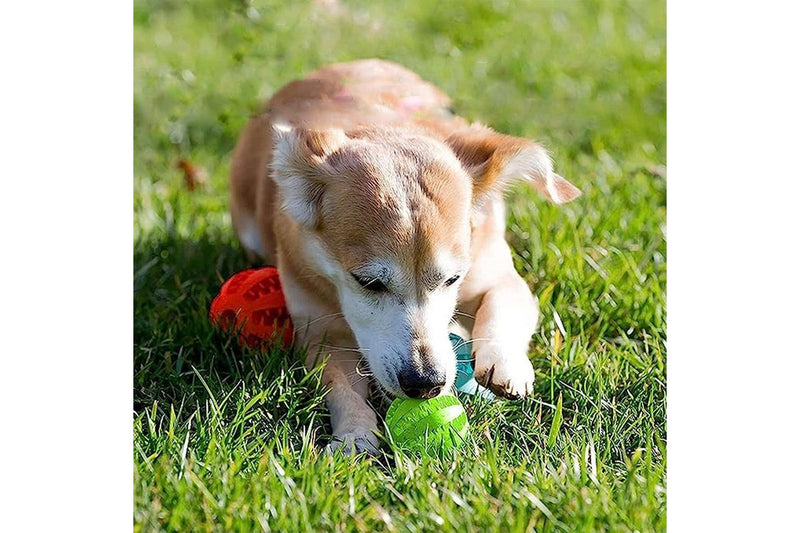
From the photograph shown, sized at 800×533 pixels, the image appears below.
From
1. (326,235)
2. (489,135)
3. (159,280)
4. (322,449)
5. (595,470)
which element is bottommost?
(159,280)

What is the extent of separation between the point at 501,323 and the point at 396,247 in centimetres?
59

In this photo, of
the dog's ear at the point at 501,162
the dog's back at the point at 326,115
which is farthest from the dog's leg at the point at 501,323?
the dog's back at the point at 326,115

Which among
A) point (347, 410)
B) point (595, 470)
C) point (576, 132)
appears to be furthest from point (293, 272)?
point (576, 132)

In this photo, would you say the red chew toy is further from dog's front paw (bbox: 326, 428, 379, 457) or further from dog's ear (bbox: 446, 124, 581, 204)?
dog's ear (bbox: 446, 124, 581, 204)

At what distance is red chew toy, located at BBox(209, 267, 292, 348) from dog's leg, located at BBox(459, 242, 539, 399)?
2.28 feet

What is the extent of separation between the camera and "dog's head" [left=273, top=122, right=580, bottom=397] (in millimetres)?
3104

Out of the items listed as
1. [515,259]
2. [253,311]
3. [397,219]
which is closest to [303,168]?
[397,219]

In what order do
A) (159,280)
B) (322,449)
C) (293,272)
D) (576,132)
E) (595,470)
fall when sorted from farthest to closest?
(576,132) → (159,280) → (293,272) → (322,449) → (595,470)

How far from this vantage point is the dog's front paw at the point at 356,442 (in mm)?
3109

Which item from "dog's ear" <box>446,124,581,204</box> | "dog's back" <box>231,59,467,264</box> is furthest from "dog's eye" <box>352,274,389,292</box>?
"dog's back" <box>231,59,467,264</box>

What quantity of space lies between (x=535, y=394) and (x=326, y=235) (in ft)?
3.00

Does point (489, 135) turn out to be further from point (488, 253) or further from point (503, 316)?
point (503, 316)

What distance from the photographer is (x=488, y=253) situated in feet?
12.3

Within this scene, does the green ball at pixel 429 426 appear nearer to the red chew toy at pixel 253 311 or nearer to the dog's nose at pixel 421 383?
the dog's nose at pixel 421 383
